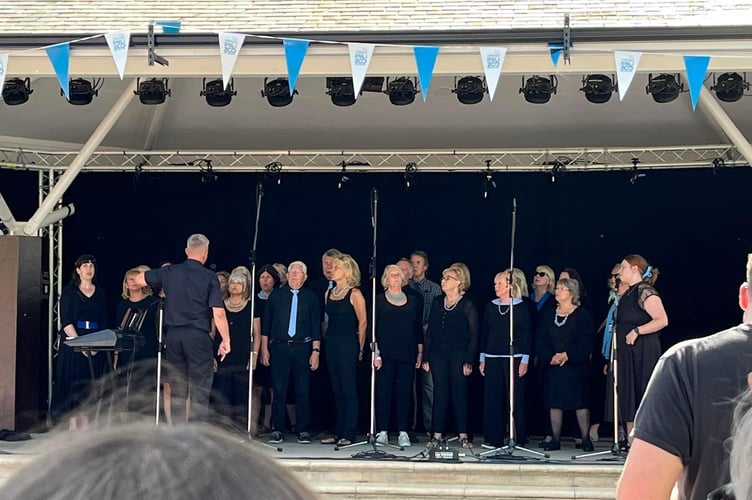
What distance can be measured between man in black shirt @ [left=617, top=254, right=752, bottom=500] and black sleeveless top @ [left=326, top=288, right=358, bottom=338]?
545 centimetres

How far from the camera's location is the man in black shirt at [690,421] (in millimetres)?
2098

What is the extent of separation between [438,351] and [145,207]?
137 inches

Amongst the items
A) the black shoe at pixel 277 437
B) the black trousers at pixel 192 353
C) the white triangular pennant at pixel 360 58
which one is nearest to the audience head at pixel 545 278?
the black shoe at pixel 277 437

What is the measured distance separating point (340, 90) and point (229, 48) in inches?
63.0

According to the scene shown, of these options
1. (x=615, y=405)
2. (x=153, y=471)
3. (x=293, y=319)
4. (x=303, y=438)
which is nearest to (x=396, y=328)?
(x=293, y=319)

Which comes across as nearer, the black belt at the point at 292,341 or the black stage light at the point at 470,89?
the black stage light at the point at 470,89

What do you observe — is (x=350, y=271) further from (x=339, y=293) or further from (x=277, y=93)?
(x=277, y=93)

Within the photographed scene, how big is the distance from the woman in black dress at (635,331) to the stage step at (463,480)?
0.83 meters

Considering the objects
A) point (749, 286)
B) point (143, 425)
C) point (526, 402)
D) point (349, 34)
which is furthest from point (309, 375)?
point (143, 425)

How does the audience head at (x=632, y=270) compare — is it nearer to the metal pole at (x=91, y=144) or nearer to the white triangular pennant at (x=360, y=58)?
the white triangular pennant at (x=360, y=58)

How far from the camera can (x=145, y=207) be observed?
375 inches

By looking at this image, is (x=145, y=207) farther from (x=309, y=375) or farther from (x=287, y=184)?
(x=309, y=375)

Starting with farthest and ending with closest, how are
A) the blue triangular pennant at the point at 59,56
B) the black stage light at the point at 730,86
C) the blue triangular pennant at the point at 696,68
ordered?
the black stage light at the point at 730,86, the blue triangular pennant at the point at 59,56, the blue triangular pennant at the point at 696,68

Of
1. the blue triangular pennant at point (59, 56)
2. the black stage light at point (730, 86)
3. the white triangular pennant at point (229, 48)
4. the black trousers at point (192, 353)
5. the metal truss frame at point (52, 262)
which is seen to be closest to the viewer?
the white triangular pennant at point (229, 48)
